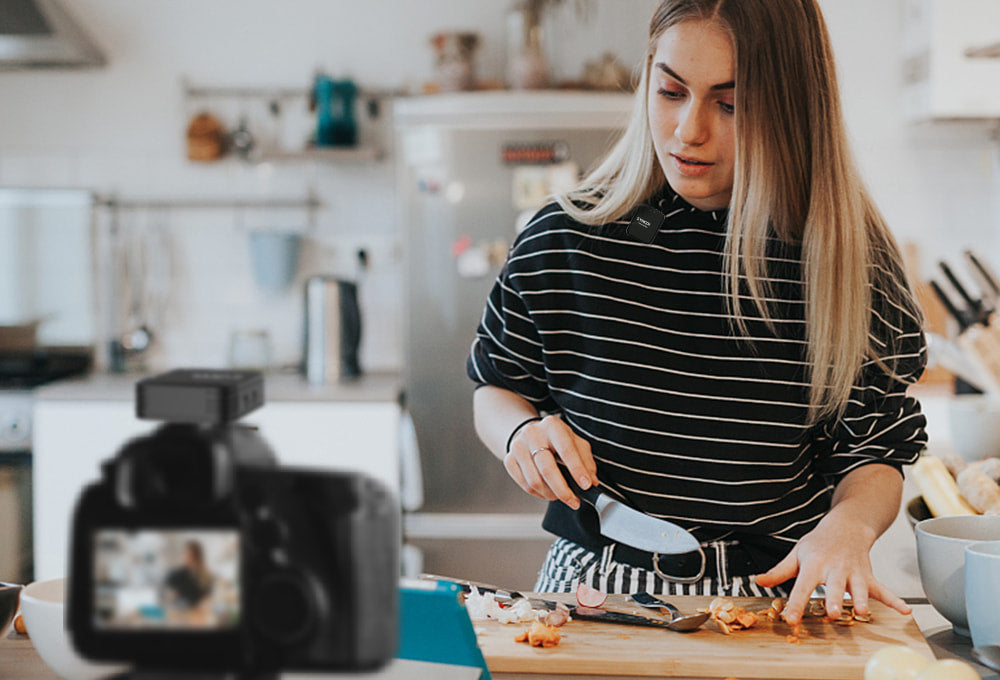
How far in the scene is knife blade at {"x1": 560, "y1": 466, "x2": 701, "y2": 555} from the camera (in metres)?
1.03

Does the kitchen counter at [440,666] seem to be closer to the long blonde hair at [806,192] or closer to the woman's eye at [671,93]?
the long blonde hair at [806,192]

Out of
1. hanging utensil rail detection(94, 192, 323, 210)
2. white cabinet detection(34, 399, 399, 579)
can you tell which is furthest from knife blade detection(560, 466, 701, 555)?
hanging utensil rail detection(94, 192, 323, 210)

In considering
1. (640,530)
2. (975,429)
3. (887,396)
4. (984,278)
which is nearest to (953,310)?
(984,278)

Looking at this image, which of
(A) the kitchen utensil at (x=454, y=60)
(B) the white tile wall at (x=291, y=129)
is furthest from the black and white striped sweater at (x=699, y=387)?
(B) the white tile wall at (x=291, y=129)

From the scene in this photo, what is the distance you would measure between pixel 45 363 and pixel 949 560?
10.2 feet

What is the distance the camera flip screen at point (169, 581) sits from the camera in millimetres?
377

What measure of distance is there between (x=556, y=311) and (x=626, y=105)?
1822mm

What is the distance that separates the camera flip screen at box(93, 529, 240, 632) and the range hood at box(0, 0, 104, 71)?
2975 mm

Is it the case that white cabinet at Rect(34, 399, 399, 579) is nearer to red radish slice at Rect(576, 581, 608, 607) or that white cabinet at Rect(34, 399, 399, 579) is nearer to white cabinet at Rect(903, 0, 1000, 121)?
red radish slice at Rect(576, 581, 608, 607)

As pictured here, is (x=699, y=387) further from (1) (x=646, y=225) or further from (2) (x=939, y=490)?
(2) (x=939, y=490)

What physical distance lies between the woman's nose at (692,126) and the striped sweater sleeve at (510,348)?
0.88 ft

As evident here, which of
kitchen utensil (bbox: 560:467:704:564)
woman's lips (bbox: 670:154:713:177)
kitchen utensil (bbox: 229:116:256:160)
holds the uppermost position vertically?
kitchen utensil (bbox: 229:116:256:160)

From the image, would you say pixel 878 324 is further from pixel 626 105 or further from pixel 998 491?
pixel 626 105

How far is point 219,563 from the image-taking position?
1.24 feet
